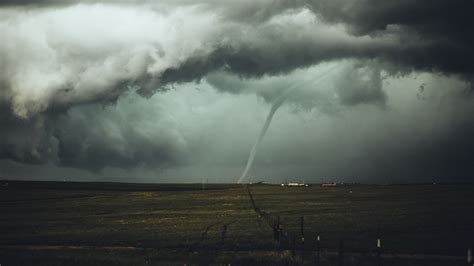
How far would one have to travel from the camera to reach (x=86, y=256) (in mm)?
46656

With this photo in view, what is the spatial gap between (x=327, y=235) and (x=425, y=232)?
→ 10841 millimetres

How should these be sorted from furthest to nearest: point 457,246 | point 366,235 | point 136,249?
point 366,235 < point 136,249 < point 457,246

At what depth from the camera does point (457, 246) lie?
4525cm

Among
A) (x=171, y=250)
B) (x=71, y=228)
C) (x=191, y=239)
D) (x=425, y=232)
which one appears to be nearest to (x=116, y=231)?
(x=71, y=228)

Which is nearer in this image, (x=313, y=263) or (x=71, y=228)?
(x=313, y=263)

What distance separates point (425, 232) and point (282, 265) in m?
23.2

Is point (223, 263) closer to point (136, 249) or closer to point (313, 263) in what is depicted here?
point (313, 263)

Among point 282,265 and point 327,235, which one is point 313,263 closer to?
point 282,265

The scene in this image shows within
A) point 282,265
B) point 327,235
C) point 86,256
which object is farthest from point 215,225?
point 282,265

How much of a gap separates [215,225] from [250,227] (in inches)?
273

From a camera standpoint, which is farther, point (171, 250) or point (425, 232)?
point (425, 232)

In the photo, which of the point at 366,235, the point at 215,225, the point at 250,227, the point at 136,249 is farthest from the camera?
the point at 215,225

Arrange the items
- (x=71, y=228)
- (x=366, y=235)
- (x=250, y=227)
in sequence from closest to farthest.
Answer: (x=366, y=235), (x=250, y=227), (x=71, y=228)

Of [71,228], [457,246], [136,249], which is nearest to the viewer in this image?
[457,246]
